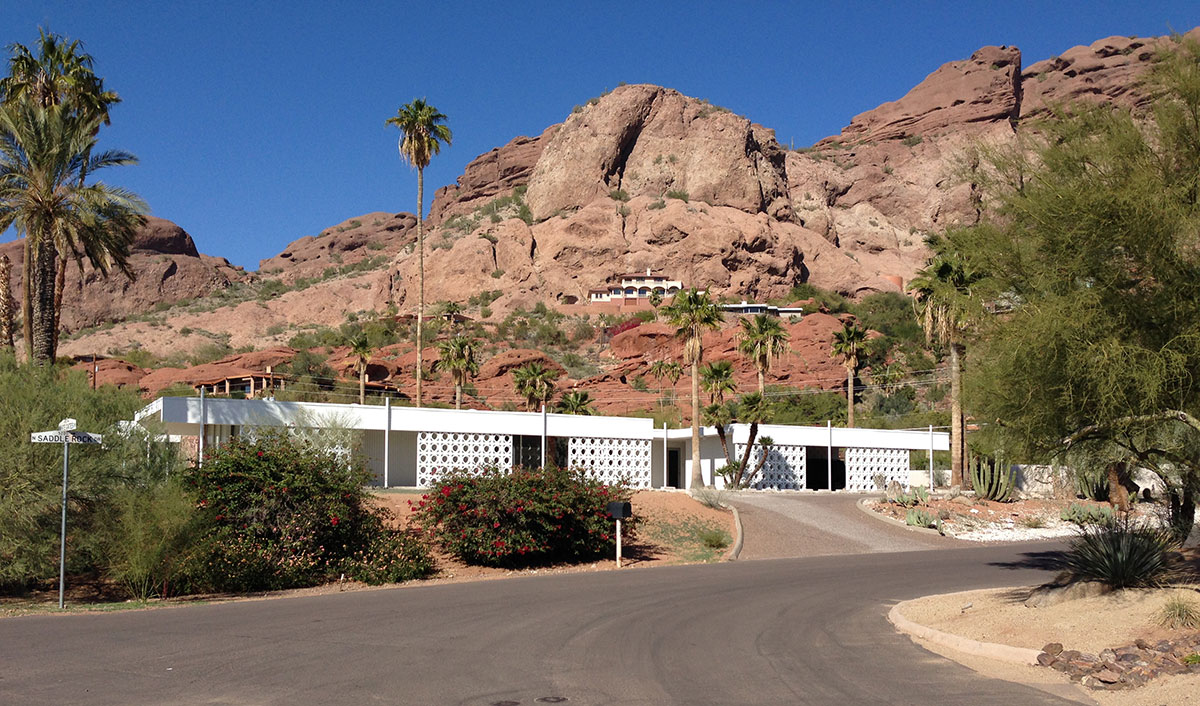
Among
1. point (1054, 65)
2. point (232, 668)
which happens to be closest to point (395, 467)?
point (232, 668)

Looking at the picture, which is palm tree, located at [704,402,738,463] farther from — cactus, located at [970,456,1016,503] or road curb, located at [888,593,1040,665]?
road curb, located at [888,593,1040,665]

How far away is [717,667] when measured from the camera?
10.9 meters

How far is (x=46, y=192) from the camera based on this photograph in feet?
89.9

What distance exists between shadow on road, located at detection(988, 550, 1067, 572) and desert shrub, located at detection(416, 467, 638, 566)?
9.79m

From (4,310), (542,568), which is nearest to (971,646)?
(542,568)

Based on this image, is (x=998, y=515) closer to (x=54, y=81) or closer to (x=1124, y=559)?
(x=1124, y=559)

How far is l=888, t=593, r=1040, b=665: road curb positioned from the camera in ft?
35.4

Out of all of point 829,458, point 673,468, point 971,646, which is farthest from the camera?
point 673,468

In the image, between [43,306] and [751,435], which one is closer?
[43,306]

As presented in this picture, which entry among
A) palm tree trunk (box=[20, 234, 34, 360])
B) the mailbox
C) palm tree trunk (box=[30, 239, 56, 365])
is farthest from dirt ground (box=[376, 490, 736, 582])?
palm tree trunk (box=[20, 234, 34, 360])

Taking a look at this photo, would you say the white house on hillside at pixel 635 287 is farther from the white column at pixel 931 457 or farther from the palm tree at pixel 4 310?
the palm tree at pixel 4 310

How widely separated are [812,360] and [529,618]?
6902cm

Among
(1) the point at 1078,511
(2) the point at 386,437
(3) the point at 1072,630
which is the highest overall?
(2) the point at 386,437

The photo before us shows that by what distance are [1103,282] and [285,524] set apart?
16659 millimetres
